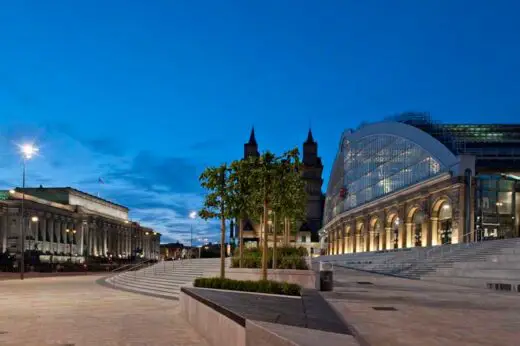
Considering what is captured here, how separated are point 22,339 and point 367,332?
10.8 metres

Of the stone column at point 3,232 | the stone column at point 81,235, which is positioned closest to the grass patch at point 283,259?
the stone column at point 3,232

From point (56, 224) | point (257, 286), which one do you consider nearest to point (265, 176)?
point (257, 286)

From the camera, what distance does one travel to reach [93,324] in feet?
70.2

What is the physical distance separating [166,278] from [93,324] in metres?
24.9

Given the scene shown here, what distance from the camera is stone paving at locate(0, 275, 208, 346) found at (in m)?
17.5

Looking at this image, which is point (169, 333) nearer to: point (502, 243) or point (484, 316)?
point (484, 316)

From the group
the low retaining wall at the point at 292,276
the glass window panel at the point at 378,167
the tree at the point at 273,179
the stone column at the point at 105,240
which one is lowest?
the stone column at the point at 105,240

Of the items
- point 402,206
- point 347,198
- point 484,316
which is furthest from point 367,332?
point 347,198

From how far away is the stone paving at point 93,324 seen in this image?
1748cm

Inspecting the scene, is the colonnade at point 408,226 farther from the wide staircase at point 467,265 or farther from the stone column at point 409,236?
the wide staircase at point 467,265

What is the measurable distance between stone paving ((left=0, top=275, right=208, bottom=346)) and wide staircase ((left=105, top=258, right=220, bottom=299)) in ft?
23.0

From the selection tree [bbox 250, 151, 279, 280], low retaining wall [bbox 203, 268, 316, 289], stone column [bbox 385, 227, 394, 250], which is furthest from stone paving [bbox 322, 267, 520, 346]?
stone column [bbox 385, 227, 394, 250]

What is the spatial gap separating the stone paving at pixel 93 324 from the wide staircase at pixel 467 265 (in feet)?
67.3

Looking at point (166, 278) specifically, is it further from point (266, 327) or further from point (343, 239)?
point (343, 239)
